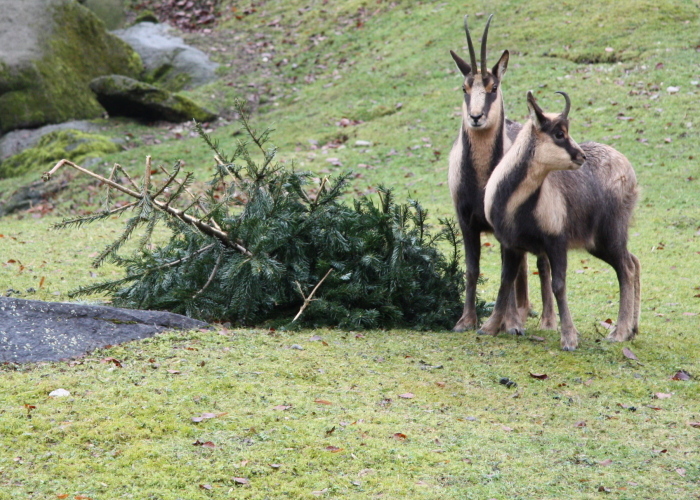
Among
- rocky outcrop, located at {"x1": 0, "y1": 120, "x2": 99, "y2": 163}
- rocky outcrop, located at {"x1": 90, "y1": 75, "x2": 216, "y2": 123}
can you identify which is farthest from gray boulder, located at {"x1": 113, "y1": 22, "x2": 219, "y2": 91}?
rocky outcrop, located at {"x1": 0, "y1": 120, "x2": 99, "y2": 163}

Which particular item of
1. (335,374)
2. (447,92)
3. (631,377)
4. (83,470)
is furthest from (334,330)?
(447,92)

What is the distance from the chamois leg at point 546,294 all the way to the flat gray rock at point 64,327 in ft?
10.6

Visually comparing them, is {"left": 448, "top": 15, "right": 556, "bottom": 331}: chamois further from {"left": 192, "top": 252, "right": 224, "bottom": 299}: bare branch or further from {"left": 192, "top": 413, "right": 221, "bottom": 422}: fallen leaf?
{"left": 192, "top": 413, "right": 221, "bottom": 422}: fallen leaf

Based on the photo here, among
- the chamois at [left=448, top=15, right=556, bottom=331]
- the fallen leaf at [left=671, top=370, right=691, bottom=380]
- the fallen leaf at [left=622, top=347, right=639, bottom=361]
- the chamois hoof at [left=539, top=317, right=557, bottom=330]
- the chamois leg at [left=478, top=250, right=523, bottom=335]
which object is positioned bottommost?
the chamois hoof at [left=539, top=317, right=557, bottom=330]

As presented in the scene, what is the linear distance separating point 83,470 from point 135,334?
2055 mm

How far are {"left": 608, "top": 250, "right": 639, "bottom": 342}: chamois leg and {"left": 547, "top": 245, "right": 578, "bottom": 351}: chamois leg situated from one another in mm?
649

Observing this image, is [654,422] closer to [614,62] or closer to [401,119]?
[401,119]

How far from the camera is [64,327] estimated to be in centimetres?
Answer: 620

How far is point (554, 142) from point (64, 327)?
408 centimetres

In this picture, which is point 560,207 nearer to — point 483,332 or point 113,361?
point 483,332

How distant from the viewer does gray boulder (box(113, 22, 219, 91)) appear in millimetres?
20219

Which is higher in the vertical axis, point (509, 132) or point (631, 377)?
point (509, 132)

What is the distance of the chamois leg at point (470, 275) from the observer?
7.73 metres

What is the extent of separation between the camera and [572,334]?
23.3ft
